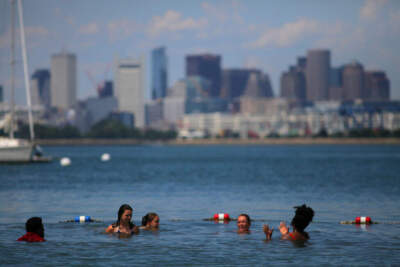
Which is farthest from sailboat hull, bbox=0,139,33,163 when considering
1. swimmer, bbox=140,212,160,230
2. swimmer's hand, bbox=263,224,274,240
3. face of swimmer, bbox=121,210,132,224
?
swimmer's hand, bbox=263,224,274,240

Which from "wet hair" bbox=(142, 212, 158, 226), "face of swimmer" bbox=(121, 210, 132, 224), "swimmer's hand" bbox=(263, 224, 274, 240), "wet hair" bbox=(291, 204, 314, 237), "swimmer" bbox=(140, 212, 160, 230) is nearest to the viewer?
"wet hair" bbox=(291, 204, 314, 237)

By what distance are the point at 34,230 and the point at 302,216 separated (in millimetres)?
10399

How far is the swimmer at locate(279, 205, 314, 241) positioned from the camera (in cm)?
2777

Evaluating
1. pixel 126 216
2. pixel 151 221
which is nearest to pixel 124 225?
pixel 126 216

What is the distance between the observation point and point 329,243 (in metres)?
31.0

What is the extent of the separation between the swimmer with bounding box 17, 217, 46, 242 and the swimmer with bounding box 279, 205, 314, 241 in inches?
373

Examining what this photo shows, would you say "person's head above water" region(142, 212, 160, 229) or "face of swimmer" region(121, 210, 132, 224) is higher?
"face of swimmer" region(121, 210, 132, 224)

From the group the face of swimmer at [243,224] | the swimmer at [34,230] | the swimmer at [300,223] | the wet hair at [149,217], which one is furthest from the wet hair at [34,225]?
the swimmer at [300,223]

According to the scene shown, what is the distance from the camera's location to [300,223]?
2853 centimetres

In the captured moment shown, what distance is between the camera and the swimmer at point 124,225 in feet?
99.2

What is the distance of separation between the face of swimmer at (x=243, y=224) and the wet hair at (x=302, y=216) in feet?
14.6

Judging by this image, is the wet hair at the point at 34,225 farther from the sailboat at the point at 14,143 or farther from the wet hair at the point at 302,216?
the sailboat at the point at 14,143

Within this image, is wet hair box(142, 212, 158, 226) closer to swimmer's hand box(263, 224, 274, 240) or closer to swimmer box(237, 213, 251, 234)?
swimmer box(237, 213, 251, 234)

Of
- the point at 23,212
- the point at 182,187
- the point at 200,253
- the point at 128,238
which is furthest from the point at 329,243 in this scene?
the point at 182,187
